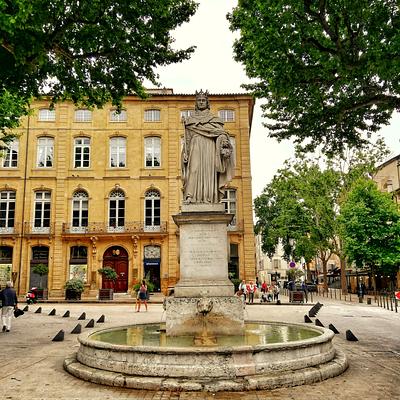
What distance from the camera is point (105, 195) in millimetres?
35219

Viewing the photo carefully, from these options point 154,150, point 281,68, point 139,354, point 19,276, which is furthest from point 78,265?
point 139,354

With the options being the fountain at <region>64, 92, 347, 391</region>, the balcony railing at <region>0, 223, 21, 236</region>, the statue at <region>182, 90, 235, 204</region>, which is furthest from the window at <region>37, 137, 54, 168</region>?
the statue at <region>182, 90, 235, 204</region>

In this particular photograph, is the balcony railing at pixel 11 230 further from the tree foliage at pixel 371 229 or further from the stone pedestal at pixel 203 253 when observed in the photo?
the stone pedestal at pixel 203 253

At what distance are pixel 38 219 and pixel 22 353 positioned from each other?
27.1 m

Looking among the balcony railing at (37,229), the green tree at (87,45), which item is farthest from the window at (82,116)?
the green tree at (87,45)

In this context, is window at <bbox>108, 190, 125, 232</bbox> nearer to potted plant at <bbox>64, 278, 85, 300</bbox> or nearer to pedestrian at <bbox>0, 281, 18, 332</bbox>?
potted plant at <bbox>64, 278, 85, 300</bbox>

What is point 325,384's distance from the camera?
6.48 meters

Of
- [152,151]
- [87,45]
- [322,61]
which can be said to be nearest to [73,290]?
[152,151]

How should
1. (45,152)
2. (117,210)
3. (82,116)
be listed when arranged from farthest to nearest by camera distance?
(82,116), (45,152), (117,210)

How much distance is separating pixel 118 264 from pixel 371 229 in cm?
1986

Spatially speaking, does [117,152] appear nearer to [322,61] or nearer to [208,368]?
[322,61]

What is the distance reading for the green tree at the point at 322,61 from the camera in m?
10.2

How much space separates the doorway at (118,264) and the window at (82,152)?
7.65 meters

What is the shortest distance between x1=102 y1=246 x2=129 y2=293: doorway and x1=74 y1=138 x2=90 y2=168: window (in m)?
7.65
